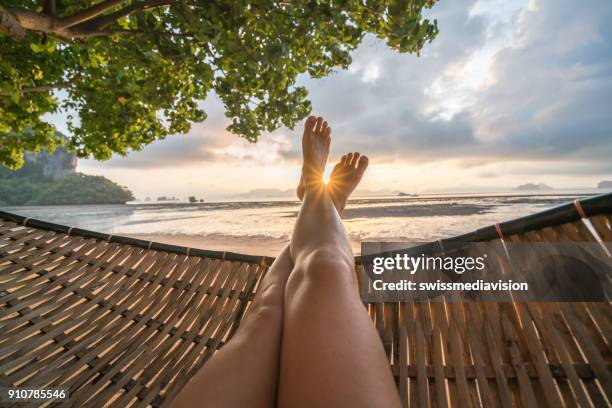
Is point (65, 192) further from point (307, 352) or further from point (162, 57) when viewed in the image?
point (307, 352)

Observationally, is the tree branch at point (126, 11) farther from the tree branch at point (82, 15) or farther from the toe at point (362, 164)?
the toe at point (362, 164)

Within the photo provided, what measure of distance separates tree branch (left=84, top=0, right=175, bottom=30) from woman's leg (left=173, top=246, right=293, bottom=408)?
2074 millimetres

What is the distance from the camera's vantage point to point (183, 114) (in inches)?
160

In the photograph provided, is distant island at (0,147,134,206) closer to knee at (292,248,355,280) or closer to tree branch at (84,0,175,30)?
tree branch at (84,0,175,30)

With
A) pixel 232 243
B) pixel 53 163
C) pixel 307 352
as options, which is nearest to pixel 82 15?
pixel 307 352

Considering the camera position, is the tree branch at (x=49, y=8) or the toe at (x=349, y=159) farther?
the toe at (x=349, y=159)

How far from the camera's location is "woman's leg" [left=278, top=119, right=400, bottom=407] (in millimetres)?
542

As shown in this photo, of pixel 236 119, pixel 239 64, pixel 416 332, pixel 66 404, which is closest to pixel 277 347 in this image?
pixel 416 332

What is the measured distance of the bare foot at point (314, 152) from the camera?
5.89 feet

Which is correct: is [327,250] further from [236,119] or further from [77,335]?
[236,119]

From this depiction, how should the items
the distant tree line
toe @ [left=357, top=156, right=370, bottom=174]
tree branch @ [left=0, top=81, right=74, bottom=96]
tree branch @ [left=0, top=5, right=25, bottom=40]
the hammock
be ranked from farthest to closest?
the distant tree line, tree branch @ [left=0, top=81, right=74, bottom=96], toe @ [left=357, top=156, right=370, bottom=174], tree branch @ [left=0, top=5, right=25, bottom=40], the hammock

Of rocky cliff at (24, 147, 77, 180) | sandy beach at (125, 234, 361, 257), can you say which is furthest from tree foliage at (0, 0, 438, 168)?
rocky cliff at (24, 147, 77, 180)

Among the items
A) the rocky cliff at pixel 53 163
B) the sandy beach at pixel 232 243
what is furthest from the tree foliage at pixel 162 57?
the rocky cliff at pixel 53 163

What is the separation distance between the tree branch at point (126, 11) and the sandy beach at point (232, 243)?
14.6 ft
